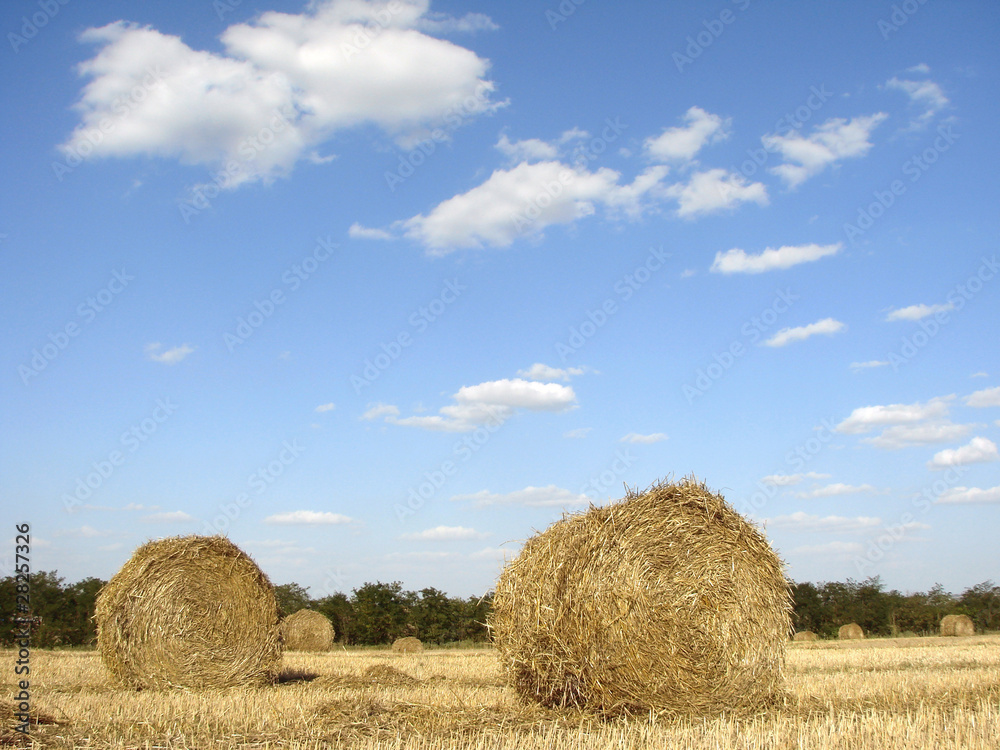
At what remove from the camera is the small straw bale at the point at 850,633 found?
1143 inches

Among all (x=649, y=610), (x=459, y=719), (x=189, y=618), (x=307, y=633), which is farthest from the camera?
(x=307, y=633)

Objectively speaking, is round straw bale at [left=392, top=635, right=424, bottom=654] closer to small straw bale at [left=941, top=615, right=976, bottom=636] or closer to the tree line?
the tree line

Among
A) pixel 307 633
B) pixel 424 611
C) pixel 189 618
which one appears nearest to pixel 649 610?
pixel 189 618

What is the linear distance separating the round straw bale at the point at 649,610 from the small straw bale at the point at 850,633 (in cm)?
2479

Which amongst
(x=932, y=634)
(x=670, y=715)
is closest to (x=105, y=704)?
(x=670, y=715)

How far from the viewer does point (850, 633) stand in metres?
29.2

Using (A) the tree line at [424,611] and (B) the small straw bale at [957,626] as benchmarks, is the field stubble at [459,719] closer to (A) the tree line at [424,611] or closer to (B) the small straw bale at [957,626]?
(A) the tree line at [424,611]

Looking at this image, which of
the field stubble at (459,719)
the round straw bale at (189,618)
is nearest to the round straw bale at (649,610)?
the field stubble at (459,719)

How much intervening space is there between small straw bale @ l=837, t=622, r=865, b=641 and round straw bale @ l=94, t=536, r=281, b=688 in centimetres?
2544

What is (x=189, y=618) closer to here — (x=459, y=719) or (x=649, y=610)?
(x=459, y=719)

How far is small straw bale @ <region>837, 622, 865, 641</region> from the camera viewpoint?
29.0 m

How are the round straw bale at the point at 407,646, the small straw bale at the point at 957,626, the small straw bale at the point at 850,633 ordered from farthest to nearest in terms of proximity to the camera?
the small straw bale at the point at 850,633 < the small straw bale at the point at 957,626 < the round straw bale at the point at 407,646

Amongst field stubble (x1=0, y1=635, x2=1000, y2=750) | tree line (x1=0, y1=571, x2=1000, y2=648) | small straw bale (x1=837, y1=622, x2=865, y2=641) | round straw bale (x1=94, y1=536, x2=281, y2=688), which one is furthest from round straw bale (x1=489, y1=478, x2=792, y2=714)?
small straw bale (x1=837, y1=622, x2=865, y2=641)

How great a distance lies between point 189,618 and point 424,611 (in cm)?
1909
